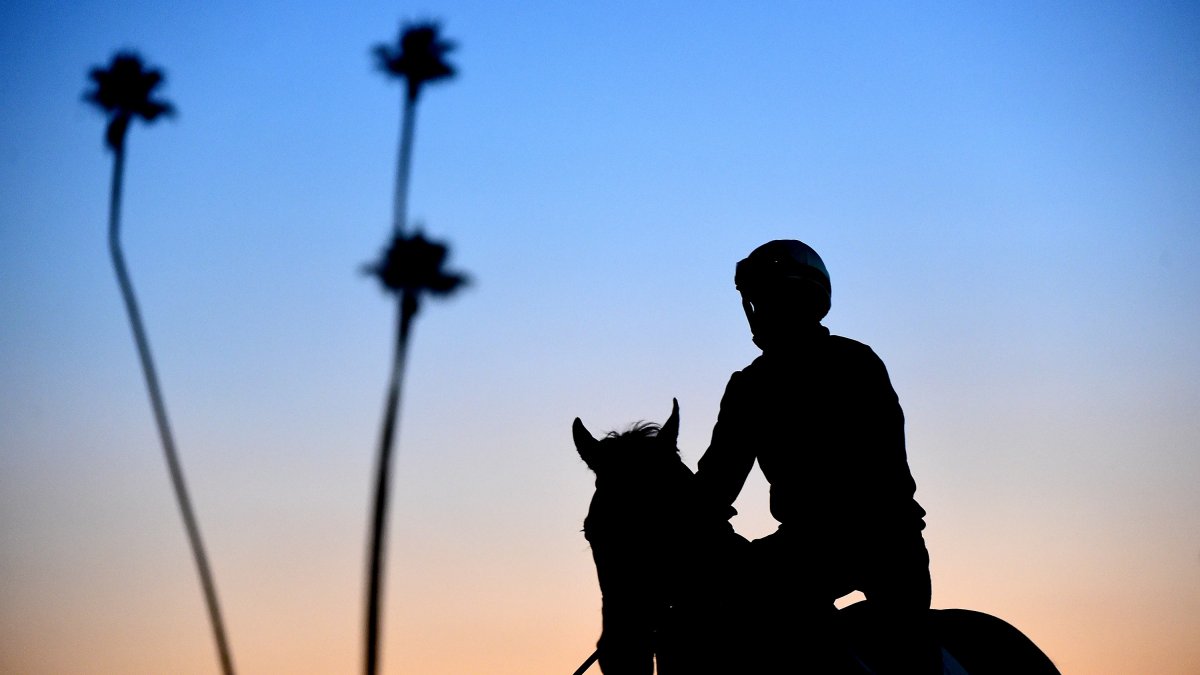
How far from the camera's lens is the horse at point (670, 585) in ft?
18.6

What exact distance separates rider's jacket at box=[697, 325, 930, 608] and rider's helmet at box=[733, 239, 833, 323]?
23cm

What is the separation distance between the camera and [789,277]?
6.18 meters

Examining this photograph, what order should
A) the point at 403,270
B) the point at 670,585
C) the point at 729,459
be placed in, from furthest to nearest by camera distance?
the point at 403,270 < the point at 729,459 < the point at 670,585

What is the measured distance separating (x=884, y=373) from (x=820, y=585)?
1143mm

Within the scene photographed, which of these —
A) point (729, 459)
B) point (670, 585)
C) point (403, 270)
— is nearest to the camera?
point (670, 585)

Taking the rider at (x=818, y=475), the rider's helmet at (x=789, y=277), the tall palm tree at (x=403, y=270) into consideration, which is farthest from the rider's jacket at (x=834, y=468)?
the tall palm tree at (x=403, y=270)

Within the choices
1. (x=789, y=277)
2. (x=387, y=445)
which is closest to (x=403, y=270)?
(x=387, y=445)

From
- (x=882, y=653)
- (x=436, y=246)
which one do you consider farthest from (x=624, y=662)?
(x=436, y=246)

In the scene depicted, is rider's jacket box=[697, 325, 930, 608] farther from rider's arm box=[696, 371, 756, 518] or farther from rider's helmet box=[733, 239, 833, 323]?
rider's helmet box=[733, 239, 833, 323]

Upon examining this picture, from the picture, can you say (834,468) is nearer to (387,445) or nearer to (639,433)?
(639,433)

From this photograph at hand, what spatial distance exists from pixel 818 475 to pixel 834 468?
92 millimetres

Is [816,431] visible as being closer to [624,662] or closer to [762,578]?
[762,578]

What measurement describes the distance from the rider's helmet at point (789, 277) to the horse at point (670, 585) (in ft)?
3.14

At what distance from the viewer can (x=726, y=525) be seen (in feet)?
19.8
